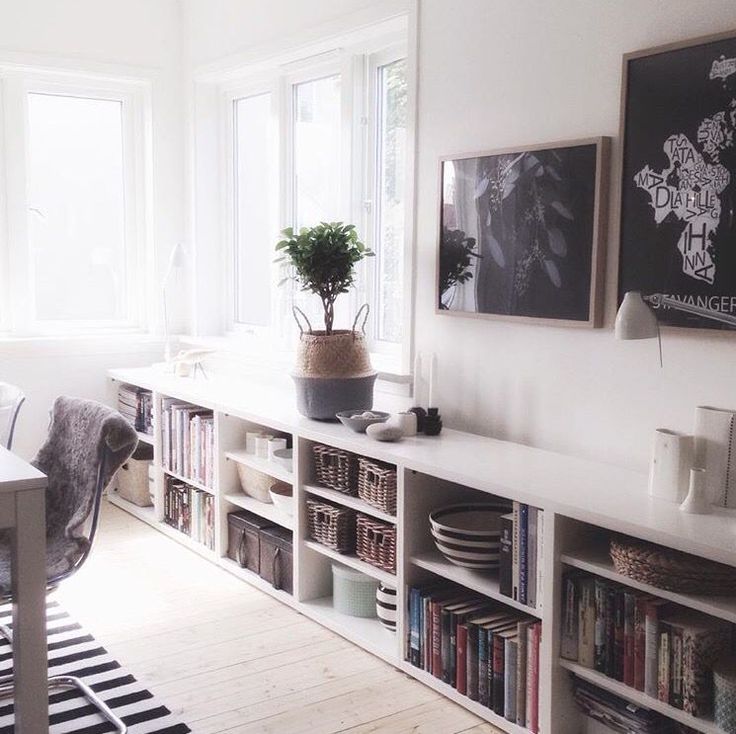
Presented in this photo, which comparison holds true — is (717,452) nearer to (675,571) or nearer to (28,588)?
(675,571)

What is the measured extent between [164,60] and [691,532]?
3949mm

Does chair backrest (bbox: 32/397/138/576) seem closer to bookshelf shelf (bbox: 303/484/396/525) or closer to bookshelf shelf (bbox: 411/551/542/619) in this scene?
bookshelf shelf (bbox: 303/484/396/525)

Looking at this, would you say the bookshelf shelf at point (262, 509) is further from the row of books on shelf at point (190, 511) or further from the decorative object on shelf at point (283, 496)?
the row of books on shelf at point (190, 511)

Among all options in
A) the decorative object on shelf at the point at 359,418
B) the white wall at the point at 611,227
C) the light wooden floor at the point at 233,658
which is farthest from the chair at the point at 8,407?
the white wall at the point at 611,227

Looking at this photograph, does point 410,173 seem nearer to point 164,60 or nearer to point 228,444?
point 228,444

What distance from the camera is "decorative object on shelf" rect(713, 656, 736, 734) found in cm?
207

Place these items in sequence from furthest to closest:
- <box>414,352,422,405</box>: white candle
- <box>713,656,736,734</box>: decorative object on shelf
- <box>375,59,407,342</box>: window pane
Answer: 1. <box>375,59,407,342</box>: window pane
2. <box>414,352,422,405</box>: white candle
3. <box>713,656,736,734</box>: decorative object on shelf

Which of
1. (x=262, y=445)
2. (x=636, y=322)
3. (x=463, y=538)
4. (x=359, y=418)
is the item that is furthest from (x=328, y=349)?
(x=636, y=322)

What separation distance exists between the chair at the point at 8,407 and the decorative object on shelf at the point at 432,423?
142 centimetres

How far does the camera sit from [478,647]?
108 inches

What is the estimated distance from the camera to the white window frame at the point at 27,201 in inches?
189

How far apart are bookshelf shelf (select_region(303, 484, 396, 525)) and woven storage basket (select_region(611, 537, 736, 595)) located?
3.09 ft

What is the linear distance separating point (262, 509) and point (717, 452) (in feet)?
6.21

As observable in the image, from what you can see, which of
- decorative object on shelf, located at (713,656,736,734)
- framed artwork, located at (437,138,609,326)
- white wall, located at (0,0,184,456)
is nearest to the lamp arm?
framed artwork, located at (437,138,609,326)
